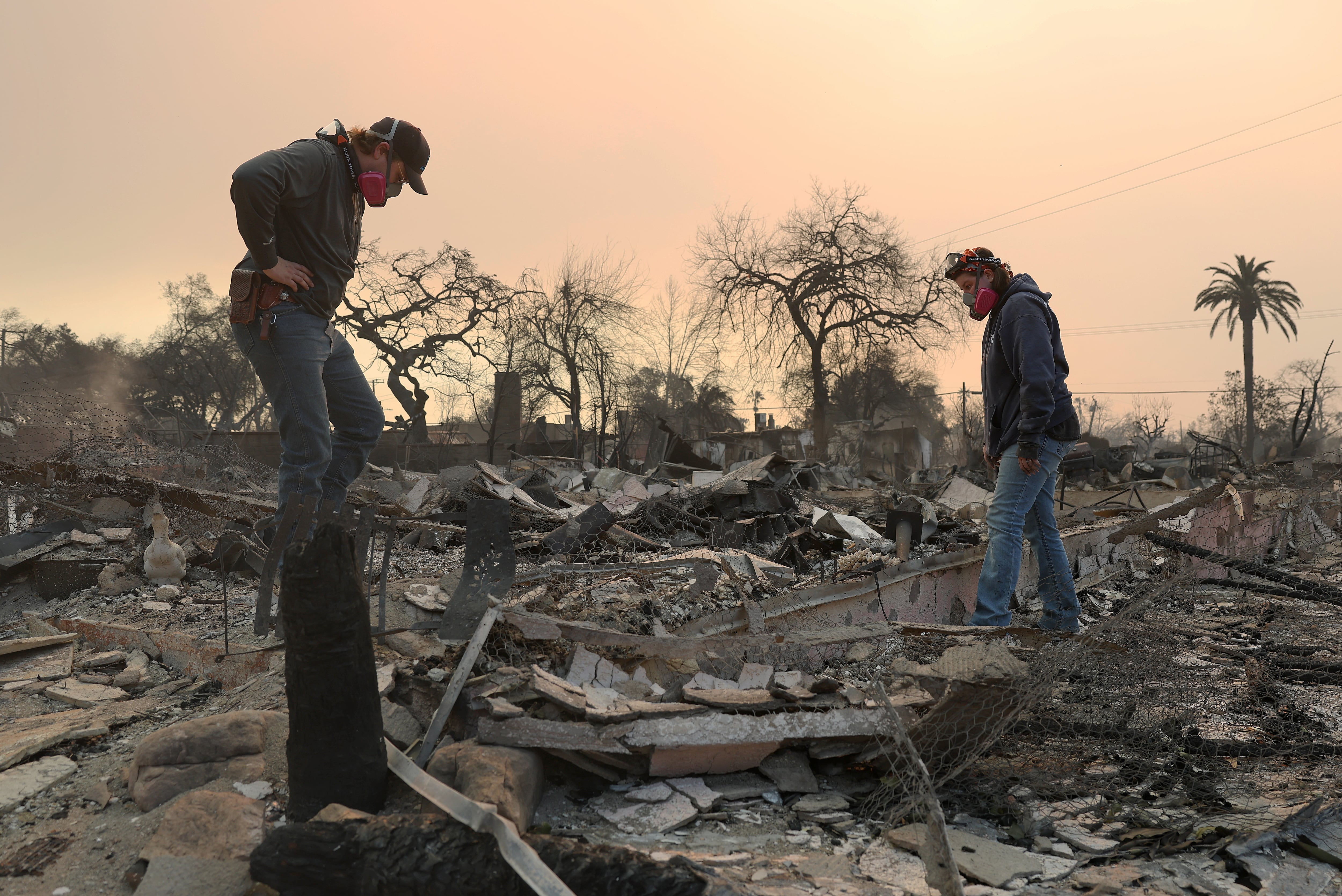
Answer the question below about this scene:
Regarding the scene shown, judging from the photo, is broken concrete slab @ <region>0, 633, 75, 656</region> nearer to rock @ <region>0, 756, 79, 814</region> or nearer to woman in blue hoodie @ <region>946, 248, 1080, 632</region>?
rock @ <region>0, 756, 79, 814</region>

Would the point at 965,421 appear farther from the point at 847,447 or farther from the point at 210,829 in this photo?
the point at 210,829

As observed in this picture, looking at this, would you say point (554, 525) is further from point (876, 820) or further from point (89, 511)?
point (876, 820)

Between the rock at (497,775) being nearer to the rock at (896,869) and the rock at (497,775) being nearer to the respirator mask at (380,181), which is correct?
the rock at (896,869)

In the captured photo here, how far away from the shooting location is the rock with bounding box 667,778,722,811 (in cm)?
194

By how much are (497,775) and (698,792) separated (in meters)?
0.55

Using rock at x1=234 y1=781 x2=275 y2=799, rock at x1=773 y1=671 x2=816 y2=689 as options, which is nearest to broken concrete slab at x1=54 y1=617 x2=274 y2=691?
rock at x1=234 y1=781 x2=275 y2=799

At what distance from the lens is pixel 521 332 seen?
22.1 m

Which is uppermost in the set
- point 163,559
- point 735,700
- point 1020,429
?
point 1020,429

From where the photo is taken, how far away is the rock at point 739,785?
201 centimetres

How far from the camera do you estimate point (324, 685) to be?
1.68 meters

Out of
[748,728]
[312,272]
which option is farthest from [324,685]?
[312,272]

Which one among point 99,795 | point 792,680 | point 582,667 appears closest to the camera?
point 99,795

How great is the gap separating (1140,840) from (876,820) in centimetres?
61

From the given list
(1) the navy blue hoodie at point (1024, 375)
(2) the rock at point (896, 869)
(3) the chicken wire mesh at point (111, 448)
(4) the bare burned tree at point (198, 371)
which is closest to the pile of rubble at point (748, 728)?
(2) the rock at point (896, 869)
